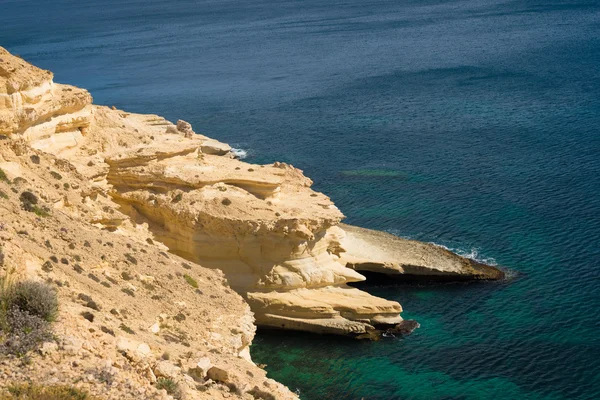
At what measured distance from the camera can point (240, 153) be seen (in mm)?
78875

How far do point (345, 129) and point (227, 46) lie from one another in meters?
65.1

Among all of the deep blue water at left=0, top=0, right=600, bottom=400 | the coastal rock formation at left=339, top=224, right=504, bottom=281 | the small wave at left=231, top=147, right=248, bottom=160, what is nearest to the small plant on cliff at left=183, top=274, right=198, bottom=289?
the deep blue water at left=0, top=0, right=600, bottom=400

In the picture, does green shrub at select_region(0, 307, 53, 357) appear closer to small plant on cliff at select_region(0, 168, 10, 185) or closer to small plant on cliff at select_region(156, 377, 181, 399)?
small plant on cliff at select_region(156, 377, 181, 399)

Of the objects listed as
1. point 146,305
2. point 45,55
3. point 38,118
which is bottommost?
point 45,55

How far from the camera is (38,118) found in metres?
37.4

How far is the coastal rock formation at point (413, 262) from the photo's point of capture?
51094 millimetres

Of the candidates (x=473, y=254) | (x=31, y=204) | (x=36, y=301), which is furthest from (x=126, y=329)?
(x=473, y=254)

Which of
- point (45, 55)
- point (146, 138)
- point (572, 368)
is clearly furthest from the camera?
point (45, 55)

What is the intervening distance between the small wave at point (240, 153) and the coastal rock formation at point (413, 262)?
2575 centimetres

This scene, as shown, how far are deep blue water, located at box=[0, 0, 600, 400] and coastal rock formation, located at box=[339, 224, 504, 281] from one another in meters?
1.46

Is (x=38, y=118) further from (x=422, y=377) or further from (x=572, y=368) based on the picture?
(x=572, y=368)

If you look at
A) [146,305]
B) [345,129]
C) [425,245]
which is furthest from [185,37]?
[146,305]

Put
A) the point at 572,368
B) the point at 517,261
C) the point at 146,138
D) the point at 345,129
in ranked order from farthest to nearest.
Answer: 1. the point at 345,129
2. the point at 517,261
3. the point at 146,138
4. the point at 572,368

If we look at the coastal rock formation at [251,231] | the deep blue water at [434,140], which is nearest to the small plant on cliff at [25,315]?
the deep blue water at [434,140]
